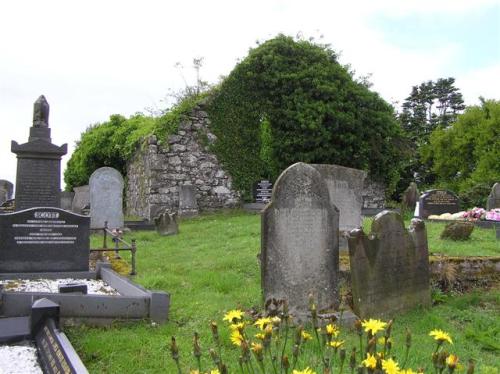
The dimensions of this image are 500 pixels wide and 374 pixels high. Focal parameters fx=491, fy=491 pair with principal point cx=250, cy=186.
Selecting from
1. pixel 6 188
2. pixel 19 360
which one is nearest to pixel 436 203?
pixel 19 360

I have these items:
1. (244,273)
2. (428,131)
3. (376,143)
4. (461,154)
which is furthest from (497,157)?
(244,273)

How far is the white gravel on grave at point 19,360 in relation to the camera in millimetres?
3729

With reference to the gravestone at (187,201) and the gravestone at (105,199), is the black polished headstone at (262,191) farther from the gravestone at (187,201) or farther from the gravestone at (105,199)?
the gravestone at (105,199)

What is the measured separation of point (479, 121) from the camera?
2816 centimetres

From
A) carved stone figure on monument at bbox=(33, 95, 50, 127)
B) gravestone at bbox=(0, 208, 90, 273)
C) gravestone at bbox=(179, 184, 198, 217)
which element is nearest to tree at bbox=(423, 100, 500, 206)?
gravestone at bbox=(179, 184, 198, 217)

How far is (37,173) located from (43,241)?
186 inches

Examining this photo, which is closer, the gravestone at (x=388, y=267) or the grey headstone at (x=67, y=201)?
the gravestone at (x=388, y=267)

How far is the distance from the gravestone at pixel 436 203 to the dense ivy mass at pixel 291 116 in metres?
4.35

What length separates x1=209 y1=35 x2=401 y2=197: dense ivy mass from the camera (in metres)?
18.8

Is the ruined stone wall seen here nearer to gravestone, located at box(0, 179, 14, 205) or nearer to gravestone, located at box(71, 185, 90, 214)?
gravestone, located at box(71, 185, 90, 214)

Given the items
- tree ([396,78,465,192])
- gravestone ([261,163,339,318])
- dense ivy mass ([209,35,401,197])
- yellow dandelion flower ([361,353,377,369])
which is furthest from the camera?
tree ([396,78,465,192])

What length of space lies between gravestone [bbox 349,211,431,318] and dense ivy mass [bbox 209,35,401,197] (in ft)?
41.8

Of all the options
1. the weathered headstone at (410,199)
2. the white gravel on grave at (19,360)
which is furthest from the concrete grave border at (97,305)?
the weathered headstone at (410,199)

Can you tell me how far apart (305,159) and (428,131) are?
25.6 m
